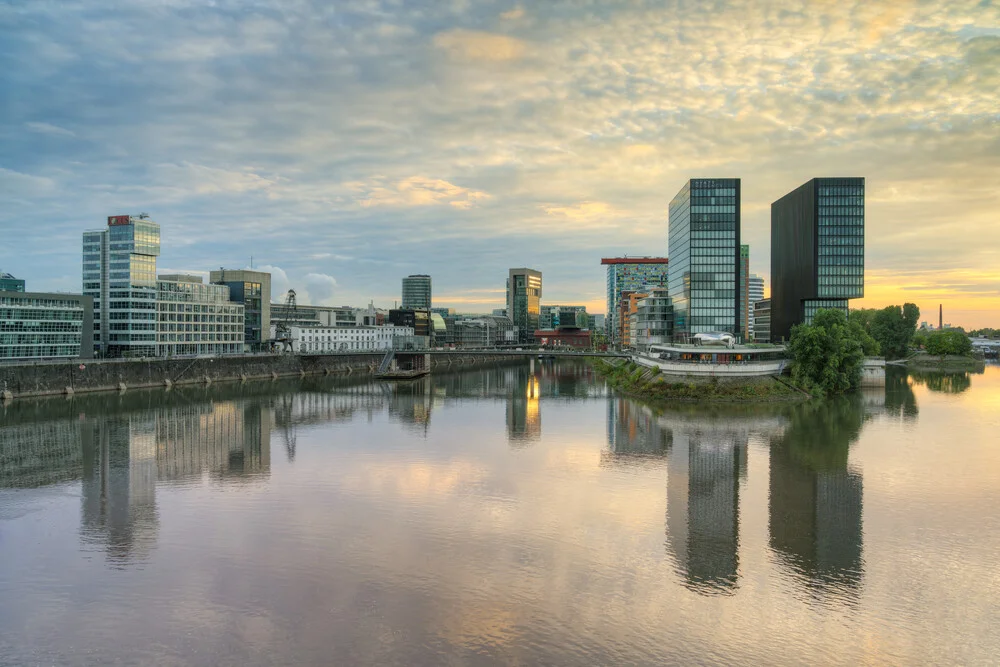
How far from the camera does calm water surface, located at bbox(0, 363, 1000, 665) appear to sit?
74.1 ft

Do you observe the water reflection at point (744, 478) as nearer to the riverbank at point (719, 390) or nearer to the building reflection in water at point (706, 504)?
the building reflection in water at point (706, 504)

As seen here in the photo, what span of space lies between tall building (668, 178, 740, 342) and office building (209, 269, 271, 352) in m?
108

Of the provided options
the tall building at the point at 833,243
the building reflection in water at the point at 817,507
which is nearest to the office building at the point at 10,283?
the building reflection in water at the point at 817,507

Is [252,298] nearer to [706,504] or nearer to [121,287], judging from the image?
[121,287]

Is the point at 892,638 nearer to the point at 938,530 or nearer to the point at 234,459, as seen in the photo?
the point at 938,530

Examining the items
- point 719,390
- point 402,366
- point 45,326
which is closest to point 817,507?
point 719,390

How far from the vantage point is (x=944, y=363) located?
183750mm

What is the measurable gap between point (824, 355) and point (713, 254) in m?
39.6

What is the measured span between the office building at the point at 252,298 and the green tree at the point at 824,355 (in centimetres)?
12934

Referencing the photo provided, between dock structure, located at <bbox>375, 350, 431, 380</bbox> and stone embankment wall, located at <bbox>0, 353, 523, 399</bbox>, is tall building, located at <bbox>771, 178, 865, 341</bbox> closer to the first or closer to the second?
dock structure, located at <bbox>375, 350, 431, 380</bbox>

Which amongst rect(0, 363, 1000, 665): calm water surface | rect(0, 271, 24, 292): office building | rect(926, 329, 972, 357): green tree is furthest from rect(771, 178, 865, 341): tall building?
rect(0, 271, 24, 292): office building

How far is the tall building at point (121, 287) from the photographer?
119500 mm

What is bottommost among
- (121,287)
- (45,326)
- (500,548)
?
(500,548)

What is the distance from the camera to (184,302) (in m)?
131
